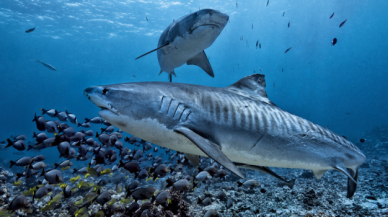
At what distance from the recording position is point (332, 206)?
544cm

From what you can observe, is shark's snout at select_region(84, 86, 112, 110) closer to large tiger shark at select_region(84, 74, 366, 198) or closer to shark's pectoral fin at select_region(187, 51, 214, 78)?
large tiger shark at select_region(84, 74, 366, 198)

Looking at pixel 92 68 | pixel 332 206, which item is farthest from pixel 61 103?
pixel 332 206

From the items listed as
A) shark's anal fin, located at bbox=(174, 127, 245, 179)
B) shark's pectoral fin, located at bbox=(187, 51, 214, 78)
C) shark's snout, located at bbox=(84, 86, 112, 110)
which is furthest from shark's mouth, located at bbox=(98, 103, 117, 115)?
shark's pectoral fin, located at bbox=(187, 51, 214, 78)

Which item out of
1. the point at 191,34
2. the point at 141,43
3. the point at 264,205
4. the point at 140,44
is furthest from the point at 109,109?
the point at 140,44

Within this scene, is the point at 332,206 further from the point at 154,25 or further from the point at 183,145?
the point at 154,25

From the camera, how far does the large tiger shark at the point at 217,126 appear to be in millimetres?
1830

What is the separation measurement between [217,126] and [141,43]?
53165mm

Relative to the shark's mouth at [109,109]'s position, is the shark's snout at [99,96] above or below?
above

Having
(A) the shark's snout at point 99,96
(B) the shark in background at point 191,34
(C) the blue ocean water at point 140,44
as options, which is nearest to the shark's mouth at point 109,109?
(A) the shark's snout at point 99,96

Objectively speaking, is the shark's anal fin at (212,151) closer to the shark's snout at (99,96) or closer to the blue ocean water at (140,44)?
the shark's snout at (99,96)

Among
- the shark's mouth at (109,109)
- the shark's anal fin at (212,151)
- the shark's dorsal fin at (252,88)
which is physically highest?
the shark's dorsal fin at (252,88)

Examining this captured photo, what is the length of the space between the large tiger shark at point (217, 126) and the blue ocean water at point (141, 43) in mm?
14145

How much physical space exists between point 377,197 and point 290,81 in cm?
15758

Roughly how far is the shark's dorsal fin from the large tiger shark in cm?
6
